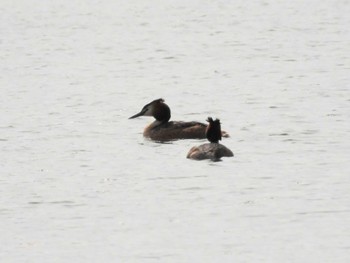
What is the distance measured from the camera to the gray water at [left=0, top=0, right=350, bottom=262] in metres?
18.2

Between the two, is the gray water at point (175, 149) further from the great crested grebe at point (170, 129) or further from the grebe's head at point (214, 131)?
the grebe's head at point (214, 131)

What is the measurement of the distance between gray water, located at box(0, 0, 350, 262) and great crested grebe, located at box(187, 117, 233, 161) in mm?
217

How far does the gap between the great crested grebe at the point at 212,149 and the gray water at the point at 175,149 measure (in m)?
0.22

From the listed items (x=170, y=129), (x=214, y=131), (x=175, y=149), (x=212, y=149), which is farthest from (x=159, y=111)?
(x=212, y=149)

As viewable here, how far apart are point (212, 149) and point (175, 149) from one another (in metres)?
2.46

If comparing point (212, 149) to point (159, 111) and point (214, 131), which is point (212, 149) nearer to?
point (214, 131)

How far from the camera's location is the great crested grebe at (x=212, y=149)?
24.7 m

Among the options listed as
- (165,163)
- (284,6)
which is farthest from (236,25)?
(165,163)

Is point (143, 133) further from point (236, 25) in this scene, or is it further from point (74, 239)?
point (236, 25)

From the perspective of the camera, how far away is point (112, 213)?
20.1 m

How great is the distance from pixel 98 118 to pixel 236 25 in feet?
94.5

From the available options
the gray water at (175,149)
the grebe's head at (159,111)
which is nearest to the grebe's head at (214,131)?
the gray water at (175,149)

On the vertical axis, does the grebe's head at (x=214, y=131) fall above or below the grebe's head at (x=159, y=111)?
above

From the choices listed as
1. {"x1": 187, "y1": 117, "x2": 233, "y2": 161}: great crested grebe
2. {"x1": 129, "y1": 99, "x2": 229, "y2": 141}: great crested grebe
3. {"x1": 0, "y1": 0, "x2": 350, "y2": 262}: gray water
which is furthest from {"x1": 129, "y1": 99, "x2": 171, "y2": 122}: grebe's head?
{"x1": 187, "y1": 117, "x2": 233, "y2": 161}: great crested grebe
